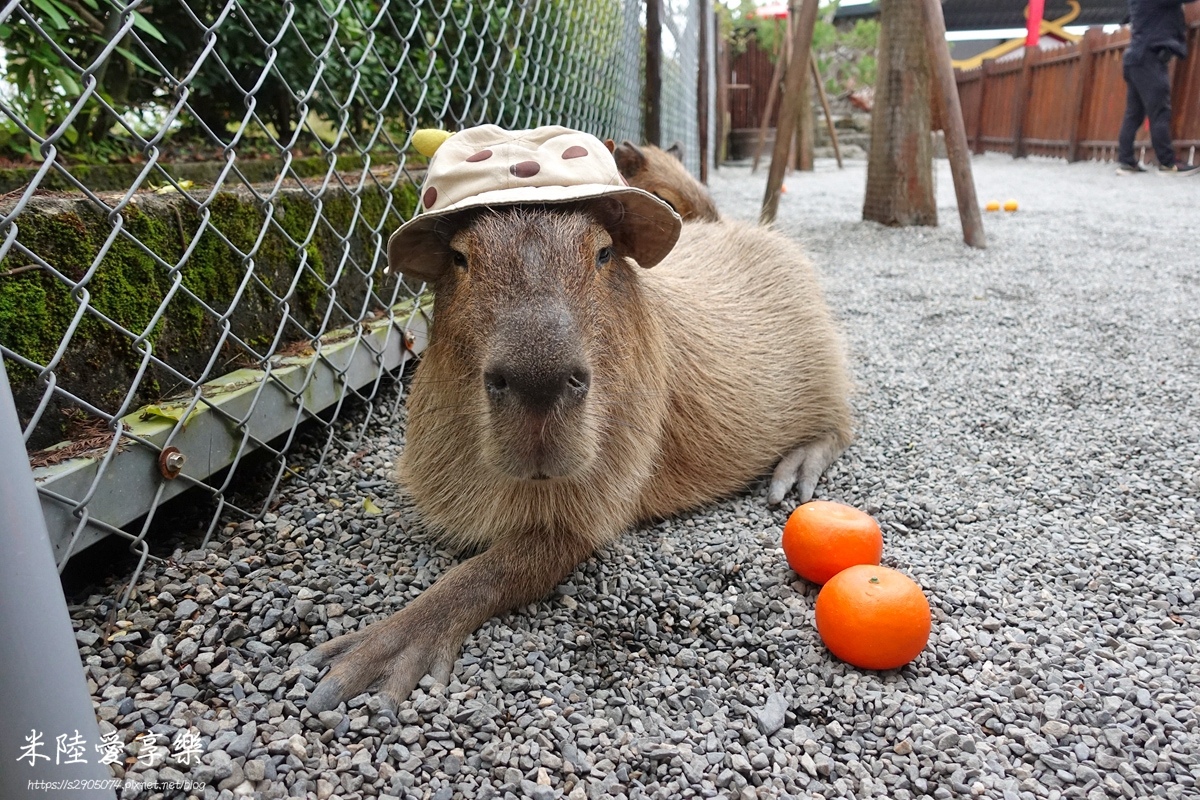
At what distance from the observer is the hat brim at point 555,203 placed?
155cm

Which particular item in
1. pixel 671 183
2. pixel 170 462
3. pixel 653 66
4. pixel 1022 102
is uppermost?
pixel 1022 102

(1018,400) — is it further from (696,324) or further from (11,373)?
(11,373)

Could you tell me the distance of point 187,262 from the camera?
1.91 meters

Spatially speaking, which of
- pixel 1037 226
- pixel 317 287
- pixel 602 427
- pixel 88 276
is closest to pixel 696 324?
pixel 602 427

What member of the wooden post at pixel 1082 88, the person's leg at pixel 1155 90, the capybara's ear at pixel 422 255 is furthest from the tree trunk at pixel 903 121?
the wooden post at pixel 1082 88

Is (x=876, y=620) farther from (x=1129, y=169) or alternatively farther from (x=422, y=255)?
(x=1129, y=169)

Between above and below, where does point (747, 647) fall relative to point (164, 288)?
below

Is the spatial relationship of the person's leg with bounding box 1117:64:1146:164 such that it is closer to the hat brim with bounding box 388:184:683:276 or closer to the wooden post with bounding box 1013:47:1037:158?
the wooden post with bounding box 1013:47:1037:158

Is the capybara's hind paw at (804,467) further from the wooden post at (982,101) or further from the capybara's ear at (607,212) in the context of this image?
the wooden post at (982,101)

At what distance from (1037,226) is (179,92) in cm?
674

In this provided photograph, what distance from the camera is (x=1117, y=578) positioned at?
1.74 metres

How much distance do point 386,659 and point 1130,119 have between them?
41.6 ft

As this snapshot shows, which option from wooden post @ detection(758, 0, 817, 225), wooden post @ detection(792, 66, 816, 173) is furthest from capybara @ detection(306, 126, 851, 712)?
wooden post @ detection(792, 66, 816, 173)

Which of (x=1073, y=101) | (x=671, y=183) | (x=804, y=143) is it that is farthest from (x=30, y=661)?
(x=1073, y=101)
